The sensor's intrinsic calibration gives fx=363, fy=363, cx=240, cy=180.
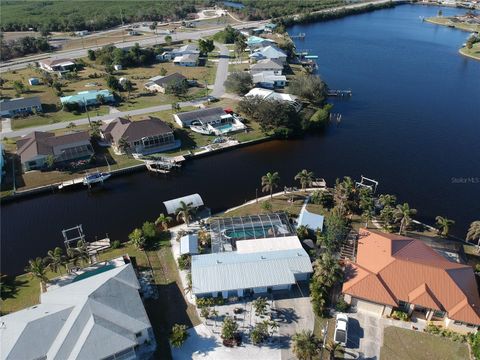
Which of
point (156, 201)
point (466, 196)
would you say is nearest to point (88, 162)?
point (156, 201)

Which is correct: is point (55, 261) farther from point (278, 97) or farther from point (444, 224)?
point (278, 97)

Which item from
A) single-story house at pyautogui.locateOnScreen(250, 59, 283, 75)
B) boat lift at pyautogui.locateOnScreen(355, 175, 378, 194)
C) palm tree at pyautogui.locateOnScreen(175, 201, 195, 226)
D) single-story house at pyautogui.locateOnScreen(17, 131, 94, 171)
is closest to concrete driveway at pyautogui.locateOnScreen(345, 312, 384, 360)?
palm tree at pyautogui.locateOnScreen(175, 201, 195, 226)

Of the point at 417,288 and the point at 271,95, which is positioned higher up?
the point at 271,95

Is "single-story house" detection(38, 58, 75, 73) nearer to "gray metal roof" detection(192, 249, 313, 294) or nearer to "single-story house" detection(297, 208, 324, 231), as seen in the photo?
"gray metal roof" detection(192, 249, 313, 294)

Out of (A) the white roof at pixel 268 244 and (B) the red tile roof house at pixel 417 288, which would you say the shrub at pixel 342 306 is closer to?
(B) the red tile roof house at pixel 417 288

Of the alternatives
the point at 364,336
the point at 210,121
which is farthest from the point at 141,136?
the point at 364,336

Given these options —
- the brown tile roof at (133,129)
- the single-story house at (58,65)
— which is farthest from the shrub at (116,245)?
the single-story house at (58,65)
